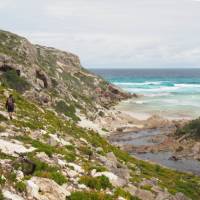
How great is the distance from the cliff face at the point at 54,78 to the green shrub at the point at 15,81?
44 cm

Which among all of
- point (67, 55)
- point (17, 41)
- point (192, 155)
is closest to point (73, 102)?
point (17, 41)

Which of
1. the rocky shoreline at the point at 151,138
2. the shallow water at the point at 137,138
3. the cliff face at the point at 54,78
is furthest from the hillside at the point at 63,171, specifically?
the cliff face at the point at 54,78

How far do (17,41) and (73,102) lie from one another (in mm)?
20246

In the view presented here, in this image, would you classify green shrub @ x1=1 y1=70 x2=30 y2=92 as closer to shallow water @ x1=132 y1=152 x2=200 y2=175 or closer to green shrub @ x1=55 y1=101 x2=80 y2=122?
green shrub @ x1=55 y1=101 x2=80 y2=122

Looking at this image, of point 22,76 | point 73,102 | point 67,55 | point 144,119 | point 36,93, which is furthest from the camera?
point 67,55

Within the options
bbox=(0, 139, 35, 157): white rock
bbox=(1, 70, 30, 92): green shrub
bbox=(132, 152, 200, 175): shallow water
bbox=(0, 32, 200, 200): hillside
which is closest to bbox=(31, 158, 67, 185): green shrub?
bbox=(0, 32, 200, 200): hillside

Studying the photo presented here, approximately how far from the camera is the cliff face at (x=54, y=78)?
70.3 metres

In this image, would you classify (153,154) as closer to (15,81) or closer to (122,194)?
(15,81)

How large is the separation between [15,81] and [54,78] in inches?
777

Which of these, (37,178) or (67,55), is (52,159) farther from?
(67,55)

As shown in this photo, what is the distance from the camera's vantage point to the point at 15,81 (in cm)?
6650

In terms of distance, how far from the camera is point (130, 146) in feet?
193

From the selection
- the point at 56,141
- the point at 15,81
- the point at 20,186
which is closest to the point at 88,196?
the point at 20,186

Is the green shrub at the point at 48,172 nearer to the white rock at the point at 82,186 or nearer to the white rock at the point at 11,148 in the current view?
the white rock at the point at 82,186
